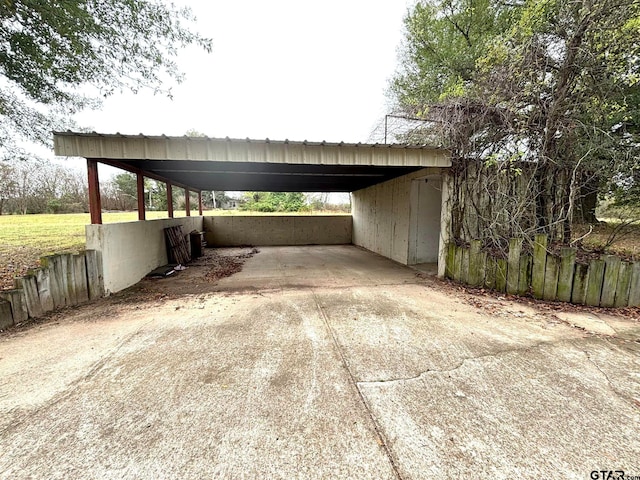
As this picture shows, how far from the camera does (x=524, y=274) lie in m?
4.34

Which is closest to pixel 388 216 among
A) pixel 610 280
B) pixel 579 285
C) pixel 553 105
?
pixel 553 105

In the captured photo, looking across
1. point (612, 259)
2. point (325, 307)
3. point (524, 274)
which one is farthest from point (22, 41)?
point (612, 259)

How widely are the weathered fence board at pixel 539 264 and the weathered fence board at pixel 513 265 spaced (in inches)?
8.0

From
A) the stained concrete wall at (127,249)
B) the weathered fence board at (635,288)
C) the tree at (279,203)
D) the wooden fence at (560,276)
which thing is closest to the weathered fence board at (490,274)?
the wooden fence at (560,276)

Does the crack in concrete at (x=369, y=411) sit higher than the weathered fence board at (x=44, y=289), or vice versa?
the weathered fence board at (x=44, y=289)

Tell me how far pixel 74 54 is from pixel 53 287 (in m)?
3.79

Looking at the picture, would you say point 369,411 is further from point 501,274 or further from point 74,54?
point 74,54

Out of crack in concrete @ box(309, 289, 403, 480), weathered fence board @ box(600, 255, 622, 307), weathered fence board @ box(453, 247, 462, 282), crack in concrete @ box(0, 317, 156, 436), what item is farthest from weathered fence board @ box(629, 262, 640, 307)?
crack in concrete @ box(0, 317, 156, 436)

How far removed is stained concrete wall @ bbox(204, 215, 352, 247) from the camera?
39.0 feet

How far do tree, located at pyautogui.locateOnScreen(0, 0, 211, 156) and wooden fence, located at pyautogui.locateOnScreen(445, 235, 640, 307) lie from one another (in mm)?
6784

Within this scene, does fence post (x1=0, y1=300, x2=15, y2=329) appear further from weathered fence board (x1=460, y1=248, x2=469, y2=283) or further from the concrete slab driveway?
weathered fence board (x1=460, y1=248, x2=469, y2=283)

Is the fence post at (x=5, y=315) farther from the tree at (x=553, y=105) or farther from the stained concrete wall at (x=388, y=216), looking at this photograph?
the stained concrete wall at (x=388, y=216)

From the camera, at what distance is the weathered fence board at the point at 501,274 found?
4.52 meters

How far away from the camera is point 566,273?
399 centimetres
